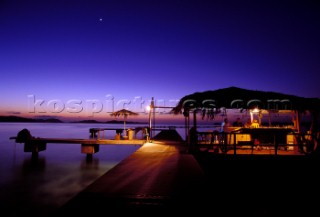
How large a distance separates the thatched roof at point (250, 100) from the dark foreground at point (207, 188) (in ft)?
6.28

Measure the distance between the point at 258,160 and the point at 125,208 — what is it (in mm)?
6166

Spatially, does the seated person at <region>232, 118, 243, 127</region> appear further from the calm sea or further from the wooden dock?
the calm sea

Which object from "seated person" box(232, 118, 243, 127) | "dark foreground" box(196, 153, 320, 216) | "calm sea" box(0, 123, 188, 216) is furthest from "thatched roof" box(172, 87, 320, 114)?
"calm sea" box(0, 123, 188, 216)

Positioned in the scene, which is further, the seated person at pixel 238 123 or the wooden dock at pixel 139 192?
the seated person at pixel 238 123

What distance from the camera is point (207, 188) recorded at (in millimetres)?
4926

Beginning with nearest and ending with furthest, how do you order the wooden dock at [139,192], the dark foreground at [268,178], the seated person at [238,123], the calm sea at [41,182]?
the wooden dock at [139,192], the dark foreground at [268,178], the calm sea at [41,182], the seated person at [238,123]

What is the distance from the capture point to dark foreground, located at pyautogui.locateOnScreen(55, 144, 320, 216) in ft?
13.6

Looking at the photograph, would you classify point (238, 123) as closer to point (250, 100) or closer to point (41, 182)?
point (250, 100)

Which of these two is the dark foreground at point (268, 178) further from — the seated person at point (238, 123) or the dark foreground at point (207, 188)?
the seated person at point (238, 123)

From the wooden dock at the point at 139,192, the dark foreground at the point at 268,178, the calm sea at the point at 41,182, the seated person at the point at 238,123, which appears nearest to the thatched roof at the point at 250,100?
the dark foreground at the point at 268,178

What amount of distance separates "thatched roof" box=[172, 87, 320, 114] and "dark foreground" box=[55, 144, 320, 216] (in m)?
1.91

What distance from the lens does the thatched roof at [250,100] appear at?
8.45 meters

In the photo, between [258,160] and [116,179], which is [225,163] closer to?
[258,160]

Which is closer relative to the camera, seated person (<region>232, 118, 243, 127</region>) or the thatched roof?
the thatched roof
